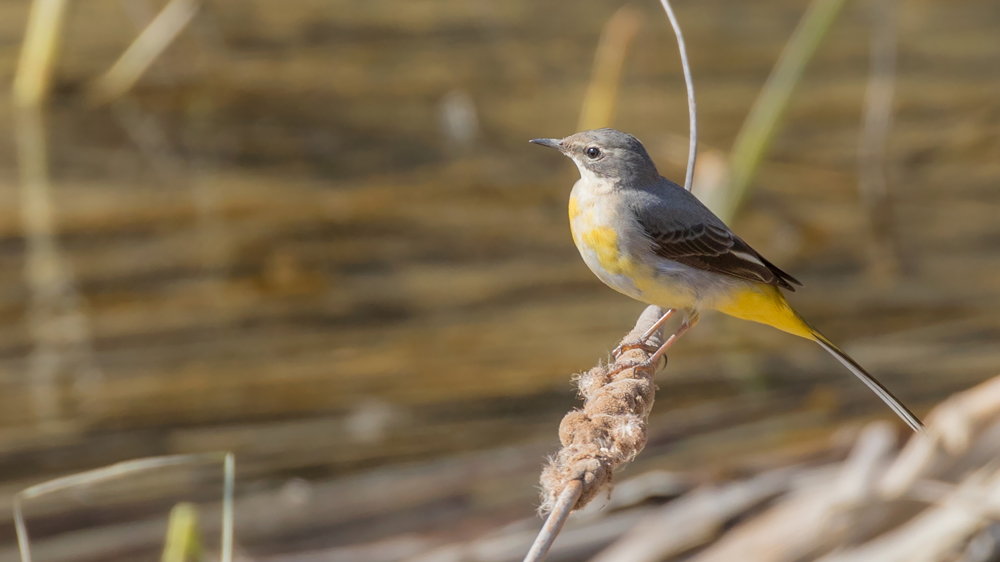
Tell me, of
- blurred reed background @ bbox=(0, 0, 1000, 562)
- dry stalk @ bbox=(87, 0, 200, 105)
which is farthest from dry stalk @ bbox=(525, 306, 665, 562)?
dry stalk @ bbox=(87, 0, 200, 105)

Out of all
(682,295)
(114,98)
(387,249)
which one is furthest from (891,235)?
(114,98)

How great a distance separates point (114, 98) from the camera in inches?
163

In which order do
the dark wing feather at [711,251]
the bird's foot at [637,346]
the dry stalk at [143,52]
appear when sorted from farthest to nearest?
the dry stalk at [143,52] < the dark wing feather at [711,251] < the bird's foot at [637,346]

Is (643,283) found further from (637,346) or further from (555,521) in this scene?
(555,521)

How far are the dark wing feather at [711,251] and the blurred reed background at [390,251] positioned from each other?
186cm

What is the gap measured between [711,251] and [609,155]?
379mm

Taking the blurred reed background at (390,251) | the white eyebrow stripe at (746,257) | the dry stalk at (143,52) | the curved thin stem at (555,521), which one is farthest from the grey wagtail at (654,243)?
the dry stalk at (143,52)

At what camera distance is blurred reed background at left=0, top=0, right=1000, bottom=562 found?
407cm

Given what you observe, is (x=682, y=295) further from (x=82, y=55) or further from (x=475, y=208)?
(x=82, y=55)

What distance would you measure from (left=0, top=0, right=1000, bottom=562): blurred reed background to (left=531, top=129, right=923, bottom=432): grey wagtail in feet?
5.85

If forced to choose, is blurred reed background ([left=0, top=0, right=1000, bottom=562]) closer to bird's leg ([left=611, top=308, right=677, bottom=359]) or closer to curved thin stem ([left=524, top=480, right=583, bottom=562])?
bird's leg ([left=611, top=308, right=677, bottom=359])

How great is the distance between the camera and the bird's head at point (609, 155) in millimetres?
2262

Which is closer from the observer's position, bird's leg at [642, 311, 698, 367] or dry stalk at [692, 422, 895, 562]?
bird's leg at [642, 311, 698, 367]

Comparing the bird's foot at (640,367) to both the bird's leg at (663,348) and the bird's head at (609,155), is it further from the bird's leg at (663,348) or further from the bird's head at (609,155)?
the bird's head at (609,155)
